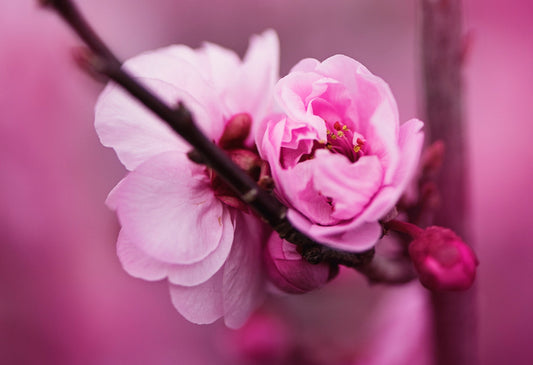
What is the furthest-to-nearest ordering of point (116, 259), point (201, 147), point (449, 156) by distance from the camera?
point (116, 259) < point (449, 156) < point (201, 147)

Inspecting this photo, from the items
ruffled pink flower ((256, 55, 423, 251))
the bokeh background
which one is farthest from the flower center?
the bokeh background

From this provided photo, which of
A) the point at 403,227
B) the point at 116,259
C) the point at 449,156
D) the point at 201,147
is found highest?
the point at 201,147

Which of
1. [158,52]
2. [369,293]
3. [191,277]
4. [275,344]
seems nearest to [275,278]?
[191,277]

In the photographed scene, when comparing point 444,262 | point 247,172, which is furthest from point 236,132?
point 444,262

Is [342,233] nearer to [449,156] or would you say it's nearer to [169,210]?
[169,210]

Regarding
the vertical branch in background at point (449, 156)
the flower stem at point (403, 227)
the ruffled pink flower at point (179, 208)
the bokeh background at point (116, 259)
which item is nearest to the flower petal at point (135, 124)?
the ruffled pink flower at point (179, 208)

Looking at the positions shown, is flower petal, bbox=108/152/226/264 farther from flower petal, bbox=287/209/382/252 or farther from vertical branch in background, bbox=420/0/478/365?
vertical branch in background, bbox=420/0/478/365

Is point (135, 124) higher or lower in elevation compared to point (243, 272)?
higher
